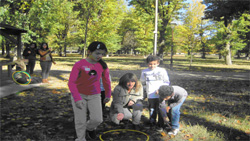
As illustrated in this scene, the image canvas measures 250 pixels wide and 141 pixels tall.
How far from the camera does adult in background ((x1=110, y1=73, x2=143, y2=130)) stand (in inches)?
187

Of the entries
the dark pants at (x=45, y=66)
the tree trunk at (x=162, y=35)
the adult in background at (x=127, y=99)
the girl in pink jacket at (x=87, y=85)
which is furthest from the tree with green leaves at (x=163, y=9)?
the girl in pink jacket at (x=87, y=85)

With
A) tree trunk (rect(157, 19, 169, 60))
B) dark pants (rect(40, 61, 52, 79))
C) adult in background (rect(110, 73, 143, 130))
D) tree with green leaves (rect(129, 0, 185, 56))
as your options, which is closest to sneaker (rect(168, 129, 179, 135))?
adult in background (rect(110, 73, 143, 130))

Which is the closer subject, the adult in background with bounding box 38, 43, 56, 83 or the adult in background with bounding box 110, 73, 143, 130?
the adult in background with bounding box 110, 73, 143, 130

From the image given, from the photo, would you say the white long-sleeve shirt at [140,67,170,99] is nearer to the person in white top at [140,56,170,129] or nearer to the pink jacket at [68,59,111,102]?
the person in white top at [140,56,170,129]

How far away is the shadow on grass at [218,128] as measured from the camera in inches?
175

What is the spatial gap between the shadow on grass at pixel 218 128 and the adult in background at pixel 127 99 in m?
1.36

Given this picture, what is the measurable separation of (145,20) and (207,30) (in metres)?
7.22

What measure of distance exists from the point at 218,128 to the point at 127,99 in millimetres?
2097

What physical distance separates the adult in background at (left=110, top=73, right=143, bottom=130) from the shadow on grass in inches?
53.4

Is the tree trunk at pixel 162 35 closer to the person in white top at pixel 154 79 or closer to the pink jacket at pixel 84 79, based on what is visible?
the person in white top at pixel 154 79

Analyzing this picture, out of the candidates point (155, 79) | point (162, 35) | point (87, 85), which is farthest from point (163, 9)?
point (87, 85)

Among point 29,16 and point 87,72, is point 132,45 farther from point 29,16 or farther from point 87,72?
point 87,72

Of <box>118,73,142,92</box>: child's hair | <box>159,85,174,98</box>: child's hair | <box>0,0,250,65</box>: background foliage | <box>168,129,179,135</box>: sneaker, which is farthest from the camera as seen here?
<box>0,0,250,65</box>: background foliage

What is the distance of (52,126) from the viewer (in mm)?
4852
